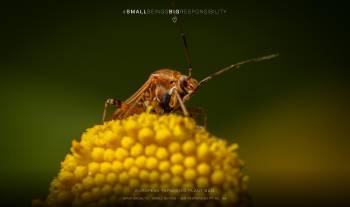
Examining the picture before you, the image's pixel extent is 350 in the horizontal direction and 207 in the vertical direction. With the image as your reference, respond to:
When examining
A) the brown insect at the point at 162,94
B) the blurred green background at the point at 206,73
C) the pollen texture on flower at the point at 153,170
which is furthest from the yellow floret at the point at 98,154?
the blurred green background at the point at 206,73

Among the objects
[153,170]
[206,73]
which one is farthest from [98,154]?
[206,73]

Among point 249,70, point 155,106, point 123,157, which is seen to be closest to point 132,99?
point 155,106

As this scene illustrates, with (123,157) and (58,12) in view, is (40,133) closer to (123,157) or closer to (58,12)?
(58,12)

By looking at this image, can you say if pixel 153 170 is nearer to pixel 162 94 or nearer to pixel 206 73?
pixel 162 94

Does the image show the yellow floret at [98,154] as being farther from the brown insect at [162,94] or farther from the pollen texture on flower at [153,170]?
the brown insect at [162,94]

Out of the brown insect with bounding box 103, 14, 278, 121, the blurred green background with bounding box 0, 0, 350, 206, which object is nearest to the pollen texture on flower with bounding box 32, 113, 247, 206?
the brown insect with bounding box 103, 14, 278, 121

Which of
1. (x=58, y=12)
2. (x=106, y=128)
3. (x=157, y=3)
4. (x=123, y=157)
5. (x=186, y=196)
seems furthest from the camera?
(x=58, y=12)
